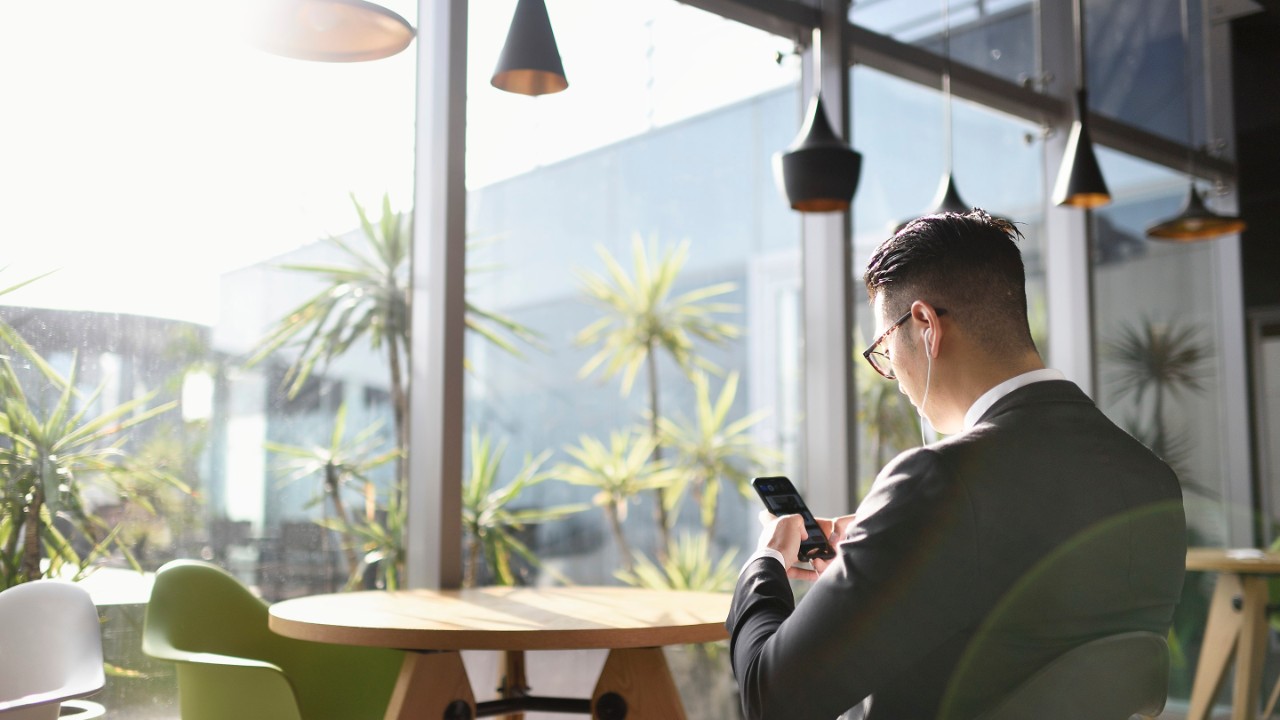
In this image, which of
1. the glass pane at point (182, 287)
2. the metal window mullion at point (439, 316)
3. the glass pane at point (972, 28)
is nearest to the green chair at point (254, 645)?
the glass pane at point (182, 287)

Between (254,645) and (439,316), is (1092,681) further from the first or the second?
(439,316)

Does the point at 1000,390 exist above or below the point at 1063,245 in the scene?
below

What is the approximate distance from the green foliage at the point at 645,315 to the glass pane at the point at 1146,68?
2.40m

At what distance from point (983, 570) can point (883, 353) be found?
1.43 feet

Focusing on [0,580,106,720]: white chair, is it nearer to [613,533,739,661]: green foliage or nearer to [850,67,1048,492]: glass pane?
[613,533,739,661]: green foliage

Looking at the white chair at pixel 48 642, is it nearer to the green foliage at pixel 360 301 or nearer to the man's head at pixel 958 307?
the green foliage at pixel 360 301

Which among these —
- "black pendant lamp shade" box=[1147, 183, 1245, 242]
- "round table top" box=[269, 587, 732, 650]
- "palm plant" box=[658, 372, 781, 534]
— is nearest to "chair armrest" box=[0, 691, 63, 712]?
"round table top" box=[269, 587, 732, 650]

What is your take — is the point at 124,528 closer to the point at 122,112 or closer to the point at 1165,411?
the point at 122,112

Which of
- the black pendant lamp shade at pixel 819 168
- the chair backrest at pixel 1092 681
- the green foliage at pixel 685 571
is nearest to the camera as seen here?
the chair backrest at pixel 1092 681

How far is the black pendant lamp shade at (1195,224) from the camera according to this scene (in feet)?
15.1

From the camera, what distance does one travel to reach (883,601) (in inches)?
48.5

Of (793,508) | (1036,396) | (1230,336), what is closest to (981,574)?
(1036,396)

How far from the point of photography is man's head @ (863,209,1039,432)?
1420mm

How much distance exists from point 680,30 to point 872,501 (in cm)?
345
